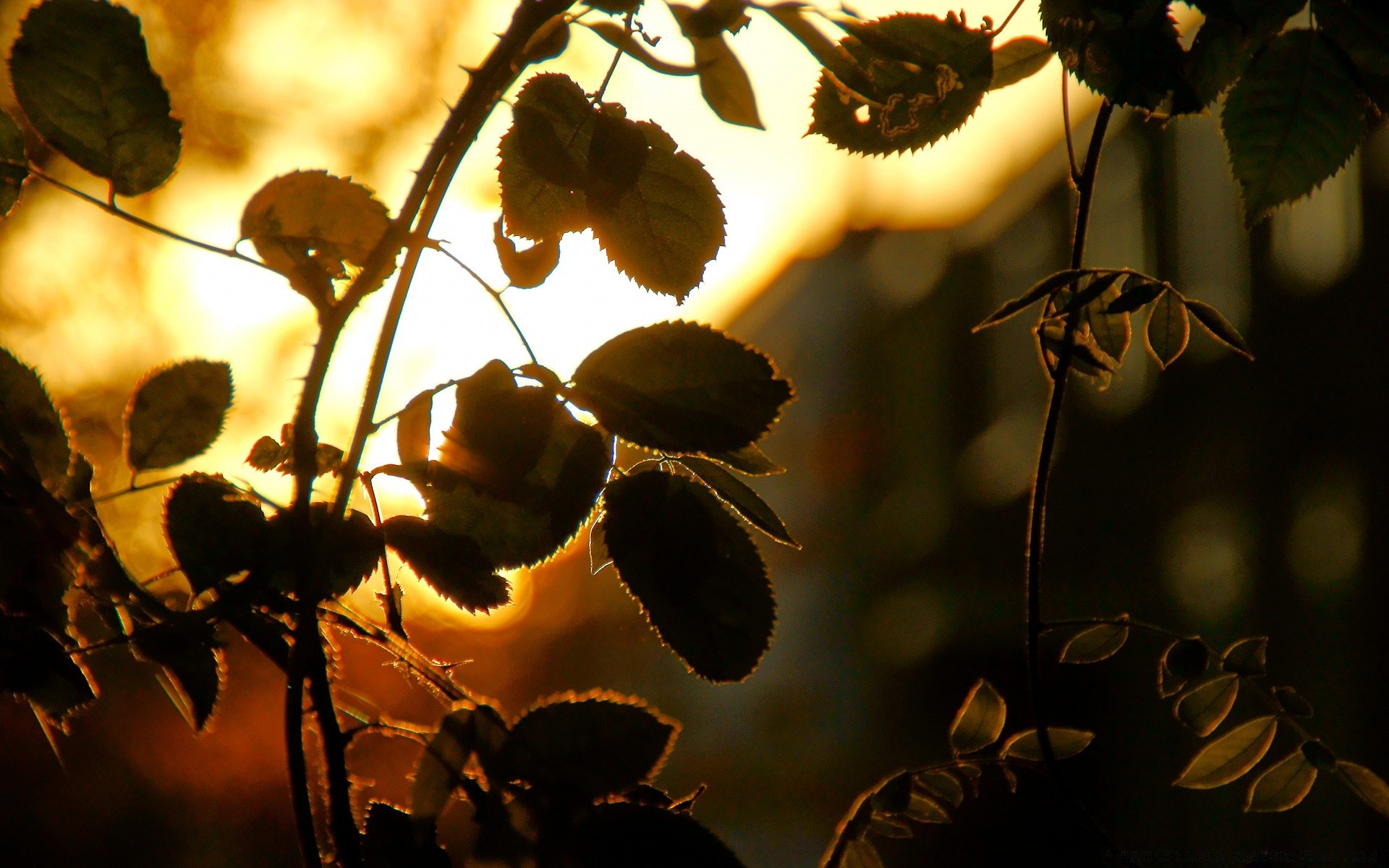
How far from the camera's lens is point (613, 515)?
366 mm

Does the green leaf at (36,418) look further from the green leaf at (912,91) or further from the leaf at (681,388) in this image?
the green leaf at (912,91)

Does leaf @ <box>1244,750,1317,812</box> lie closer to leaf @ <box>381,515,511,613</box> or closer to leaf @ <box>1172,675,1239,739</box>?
leaf @ <box>1172,675,1239,739</box>

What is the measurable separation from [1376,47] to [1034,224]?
316 inches

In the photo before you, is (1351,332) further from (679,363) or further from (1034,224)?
(679,363)

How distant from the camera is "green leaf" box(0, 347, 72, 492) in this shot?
1.34 ft

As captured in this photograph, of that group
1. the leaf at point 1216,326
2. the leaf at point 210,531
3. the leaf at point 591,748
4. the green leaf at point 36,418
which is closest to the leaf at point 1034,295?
the leaf at point 1216,326

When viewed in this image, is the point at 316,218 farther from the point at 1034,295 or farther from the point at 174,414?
the point at 1034,295

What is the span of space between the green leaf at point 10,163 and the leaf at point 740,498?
34 centimetres

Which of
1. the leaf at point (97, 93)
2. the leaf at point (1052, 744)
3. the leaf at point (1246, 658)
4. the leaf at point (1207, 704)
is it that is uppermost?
the leaf at point (97, 93)

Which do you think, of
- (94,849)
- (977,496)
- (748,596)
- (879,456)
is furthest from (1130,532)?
(748,596)

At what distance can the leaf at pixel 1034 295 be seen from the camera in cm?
38

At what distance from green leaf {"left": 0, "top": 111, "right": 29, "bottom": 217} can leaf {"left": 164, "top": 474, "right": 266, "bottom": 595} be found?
17cm

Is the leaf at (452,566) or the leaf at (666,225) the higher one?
the leaf at (666,225)

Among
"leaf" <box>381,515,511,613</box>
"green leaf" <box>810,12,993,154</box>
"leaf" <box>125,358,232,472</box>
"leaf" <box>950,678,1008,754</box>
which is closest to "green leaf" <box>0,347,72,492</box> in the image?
"leaf" <box>125,358,232,472</box>
